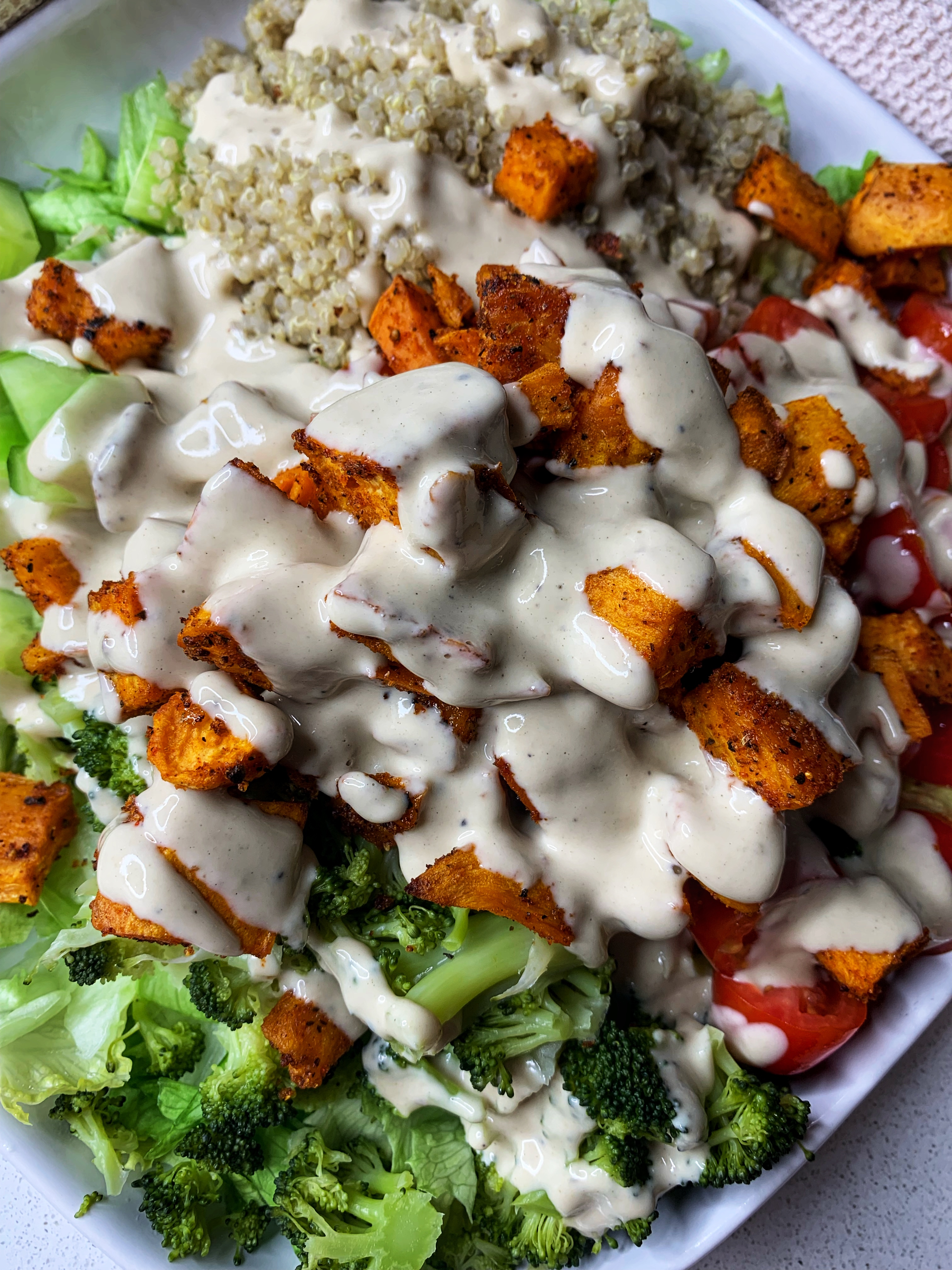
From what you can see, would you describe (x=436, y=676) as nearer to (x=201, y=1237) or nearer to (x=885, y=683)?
(x=885, y=683)

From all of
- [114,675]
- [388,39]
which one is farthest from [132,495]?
[388,39]

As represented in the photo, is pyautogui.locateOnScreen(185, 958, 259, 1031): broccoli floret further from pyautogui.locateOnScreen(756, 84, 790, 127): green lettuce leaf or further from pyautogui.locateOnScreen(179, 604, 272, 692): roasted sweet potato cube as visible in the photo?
pyautogui.locateOnScreen(756, 84, 790, 127): green lettuce leaf

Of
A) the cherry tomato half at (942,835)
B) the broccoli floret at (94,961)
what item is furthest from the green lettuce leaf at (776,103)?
the broccoli floret at (94,961)

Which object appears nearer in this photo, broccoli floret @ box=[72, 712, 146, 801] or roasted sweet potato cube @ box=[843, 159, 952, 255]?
broccoli floret @ box=[72, 712, 146, 801]

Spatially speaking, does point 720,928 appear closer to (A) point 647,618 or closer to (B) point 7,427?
(A) point 647,618

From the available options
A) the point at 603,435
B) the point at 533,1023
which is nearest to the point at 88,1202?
the point at 533,1023

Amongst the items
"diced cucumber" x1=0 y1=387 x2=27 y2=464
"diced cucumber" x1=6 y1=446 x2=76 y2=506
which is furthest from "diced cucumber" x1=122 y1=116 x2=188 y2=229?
"diced cucumber" x1=6 y1=446 x2=76 y2=506

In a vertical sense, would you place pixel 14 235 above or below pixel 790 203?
above
